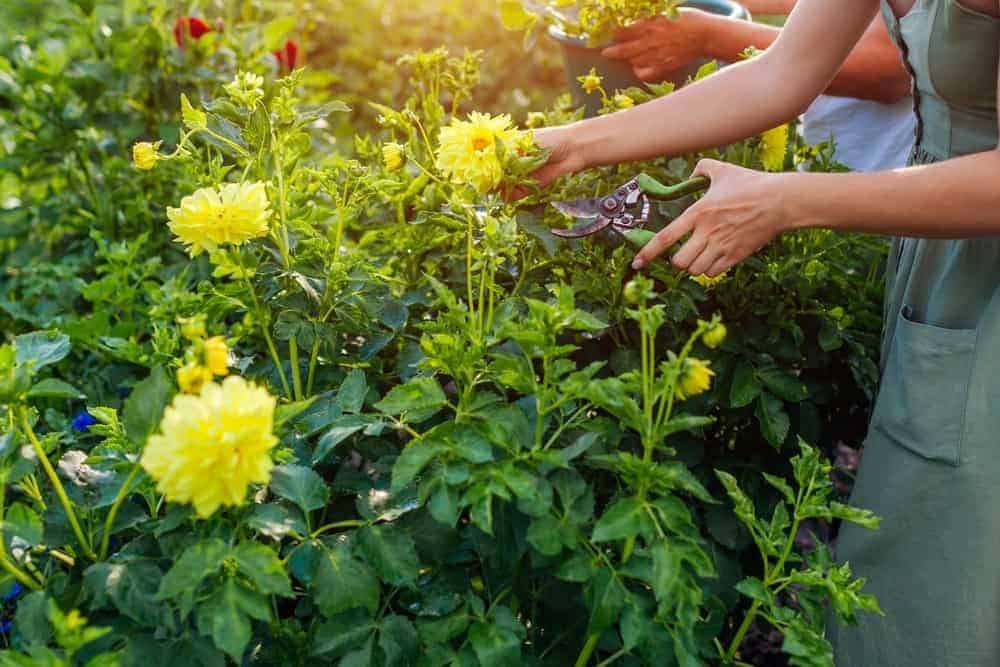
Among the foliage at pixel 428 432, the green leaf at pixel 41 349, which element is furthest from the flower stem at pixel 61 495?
the green leaf at pixel 41 349

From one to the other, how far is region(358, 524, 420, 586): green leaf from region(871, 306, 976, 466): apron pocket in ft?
2.53

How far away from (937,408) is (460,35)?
140 inches

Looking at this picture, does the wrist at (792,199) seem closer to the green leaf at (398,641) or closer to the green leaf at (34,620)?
the green leaf at (398,641)

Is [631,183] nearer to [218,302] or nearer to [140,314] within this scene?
[218,302]

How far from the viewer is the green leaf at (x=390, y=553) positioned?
117 centimetres

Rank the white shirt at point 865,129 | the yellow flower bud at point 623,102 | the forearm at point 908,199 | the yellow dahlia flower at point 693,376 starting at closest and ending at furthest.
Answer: the yellow dahlia flower at point 693,376 < the forearm at point 908,199 < the yellow flower bud at point 623,102 < the white shirt at point 865,129

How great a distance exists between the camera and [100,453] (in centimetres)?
132

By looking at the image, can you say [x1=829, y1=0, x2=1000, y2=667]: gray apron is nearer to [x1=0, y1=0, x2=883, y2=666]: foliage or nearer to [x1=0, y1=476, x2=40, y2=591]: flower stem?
[x1=0, y1=0, x2=883, y2=666]: foliage

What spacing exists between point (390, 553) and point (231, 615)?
0.19 metres

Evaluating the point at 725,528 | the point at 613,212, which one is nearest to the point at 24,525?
the point at 613,212

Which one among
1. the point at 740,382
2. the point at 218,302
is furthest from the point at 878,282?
the point at 218,302

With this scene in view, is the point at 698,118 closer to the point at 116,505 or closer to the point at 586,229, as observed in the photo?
the point at 586,229

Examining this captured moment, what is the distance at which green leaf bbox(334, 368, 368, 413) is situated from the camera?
4.35ft

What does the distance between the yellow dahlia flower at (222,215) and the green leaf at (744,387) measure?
736mm
